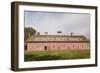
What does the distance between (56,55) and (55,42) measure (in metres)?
0.09

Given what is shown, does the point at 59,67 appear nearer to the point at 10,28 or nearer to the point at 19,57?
the point at 19,57

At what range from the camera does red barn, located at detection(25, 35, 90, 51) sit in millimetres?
1444

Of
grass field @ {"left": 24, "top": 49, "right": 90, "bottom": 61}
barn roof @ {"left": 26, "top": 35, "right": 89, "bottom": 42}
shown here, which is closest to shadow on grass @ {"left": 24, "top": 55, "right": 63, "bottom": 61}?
grass field @ {"left": 24, "top": 49, "right": 90, "bottom": 61}

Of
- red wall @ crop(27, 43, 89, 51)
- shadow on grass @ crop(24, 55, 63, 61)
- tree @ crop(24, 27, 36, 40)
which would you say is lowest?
shadow on grass @ crop(24, 55, 63, 61)

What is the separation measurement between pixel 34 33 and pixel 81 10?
0.37m

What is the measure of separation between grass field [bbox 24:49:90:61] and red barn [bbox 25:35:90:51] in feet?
0.08

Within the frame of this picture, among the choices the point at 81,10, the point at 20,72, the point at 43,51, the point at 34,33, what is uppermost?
the point at 81,10

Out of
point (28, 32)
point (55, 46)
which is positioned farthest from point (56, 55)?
point (28, 32)

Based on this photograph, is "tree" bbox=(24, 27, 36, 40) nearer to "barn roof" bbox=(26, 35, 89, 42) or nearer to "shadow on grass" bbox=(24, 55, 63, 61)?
"barn roof" bbox=(26, 35, 89, 42)

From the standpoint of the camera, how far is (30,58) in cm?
143

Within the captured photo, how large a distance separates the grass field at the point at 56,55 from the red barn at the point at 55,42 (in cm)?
3

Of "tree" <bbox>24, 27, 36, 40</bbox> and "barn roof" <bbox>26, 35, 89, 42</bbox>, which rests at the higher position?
"tree" <bbox>24, 27, 36, 40</bbox>

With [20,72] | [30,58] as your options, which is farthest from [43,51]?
[20,72]

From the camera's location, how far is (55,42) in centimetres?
150
